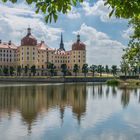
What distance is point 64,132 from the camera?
2289cm

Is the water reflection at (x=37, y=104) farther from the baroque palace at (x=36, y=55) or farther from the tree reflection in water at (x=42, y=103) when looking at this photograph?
the baroque palace at (x=36, y=55)

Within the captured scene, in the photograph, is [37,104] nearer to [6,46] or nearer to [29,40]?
[29,40]

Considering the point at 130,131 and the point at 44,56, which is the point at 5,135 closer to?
the point at 130,131

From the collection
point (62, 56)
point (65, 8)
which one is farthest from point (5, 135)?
point (62, 56)

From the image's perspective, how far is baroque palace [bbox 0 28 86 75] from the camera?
6791 inches

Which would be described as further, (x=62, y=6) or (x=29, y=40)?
(x=29, y=40)

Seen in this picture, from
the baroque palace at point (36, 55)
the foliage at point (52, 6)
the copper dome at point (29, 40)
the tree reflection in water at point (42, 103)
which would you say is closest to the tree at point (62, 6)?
the foliage at point (52, 6)

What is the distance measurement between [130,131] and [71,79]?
117 m

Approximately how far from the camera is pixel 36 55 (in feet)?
573

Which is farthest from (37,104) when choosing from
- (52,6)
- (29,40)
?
(29,40)

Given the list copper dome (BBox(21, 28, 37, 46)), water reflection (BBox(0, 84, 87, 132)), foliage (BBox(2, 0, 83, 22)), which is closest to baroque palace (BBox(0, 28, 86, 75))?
copper dome (BBox(21, 28, 37, 46))

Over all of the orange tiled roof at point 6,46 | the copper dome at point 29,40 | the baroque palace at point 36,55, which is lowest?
the baroque palace at point 36,55

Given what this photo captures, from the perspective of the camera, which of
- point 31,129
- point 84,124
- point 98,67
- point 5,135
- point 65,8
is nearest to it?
point 65,8

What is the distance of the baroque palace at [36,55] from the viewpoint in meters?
172
